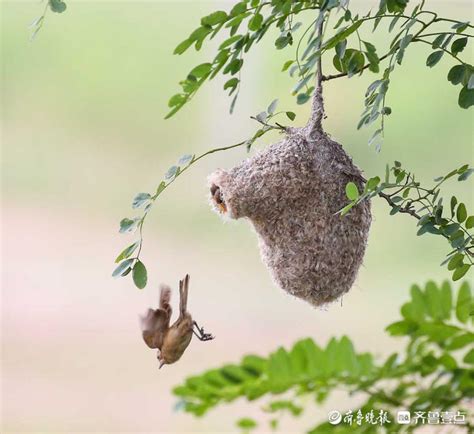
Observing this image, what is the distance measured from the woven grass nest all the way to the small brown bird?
118 mm

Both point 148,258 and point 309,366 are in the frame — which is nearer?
point 309,366

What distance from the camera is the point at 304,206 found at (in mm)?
974

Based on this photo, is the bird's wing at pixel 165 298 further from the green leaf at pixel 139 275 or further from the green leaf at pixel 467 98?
the green leaf at pixel 467 98

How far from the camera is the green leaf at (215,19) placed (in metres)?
0.73

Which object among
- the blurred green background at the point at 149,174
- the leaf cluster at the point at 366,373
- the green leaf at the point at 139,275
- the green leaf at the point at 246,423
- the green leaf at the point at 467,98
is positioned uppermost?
the blurred green background at the point at 149,174

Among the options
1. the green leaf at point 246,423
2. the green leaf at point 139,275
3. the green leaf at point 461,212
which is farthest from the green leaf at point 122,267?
the green leaf at point 461,212

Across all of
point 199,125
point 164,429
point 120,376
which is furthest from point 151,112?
point 164,429

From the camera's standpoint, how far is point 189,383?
0.88 m

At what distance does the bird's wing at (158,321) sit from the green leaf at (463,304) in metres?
0.32

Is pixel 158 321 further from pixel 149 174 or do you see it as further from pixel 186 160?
pixel 149 174

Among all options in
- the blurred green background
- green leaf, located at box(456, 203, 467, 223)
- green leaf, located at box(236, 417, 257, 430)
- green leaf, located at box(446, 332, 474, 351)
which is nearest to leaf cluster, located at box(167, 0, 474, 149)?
green leaf, located at box(456, 203, 467, 223)

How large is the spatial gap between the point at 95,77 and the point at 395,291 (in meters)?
1.42

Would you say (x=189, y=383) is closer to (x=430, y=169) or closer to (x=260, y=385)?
(x=260, y=385)

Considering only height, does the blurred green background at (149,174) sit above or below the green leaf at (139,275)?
above
